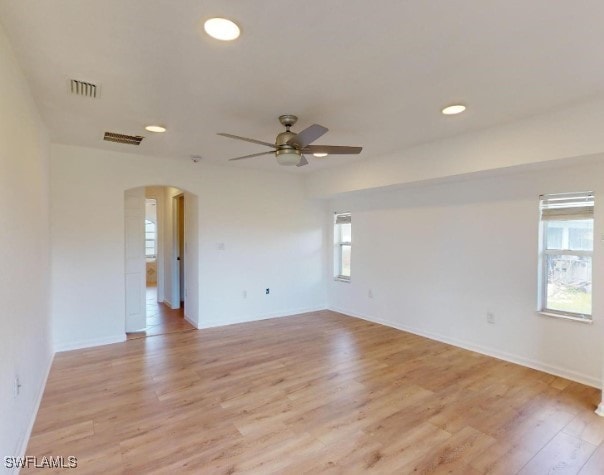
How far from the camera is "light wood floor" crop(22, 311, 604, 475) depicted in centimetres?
216

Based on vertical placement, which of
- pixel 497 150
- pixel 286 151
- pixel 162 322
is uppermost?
pixel 497 150

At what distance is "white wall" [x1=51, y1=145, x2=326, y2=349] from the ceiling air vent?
0.62m

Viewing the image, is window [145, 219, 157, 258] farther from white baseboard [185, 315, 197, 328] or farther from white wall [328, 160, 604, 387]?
white wall [328, 160, 604, 387]

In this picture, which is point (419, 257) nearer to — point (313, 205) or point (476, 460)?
point (313, 205)

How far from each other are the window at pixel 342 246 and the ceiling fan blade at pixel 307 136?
3399 mm

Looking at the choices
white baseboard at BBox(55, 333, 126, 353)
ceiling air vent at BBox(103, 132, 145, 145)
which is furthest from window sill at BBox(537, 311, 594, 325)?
white baseboard at BBox(55, 333, 126, 353)

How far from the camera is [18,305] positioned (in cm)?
216

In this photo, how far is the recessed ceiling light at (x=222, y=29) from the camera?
173 centimetres

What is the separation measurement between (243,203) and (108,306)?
94.2 inches

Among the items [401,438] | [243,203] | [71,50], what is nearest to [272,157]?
[243,203]

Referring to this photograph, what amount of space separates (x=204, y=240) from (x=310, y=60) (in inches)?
141

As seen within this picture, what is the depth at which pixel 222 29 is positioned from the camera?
179 centimetres

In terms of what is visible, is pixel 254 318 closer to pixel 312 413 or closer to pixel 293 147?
pixel 312 413

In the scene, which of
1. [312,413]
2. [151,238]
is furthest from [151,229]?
[312,413]
